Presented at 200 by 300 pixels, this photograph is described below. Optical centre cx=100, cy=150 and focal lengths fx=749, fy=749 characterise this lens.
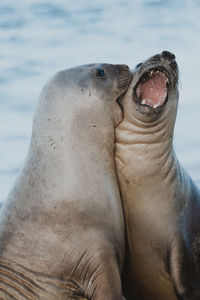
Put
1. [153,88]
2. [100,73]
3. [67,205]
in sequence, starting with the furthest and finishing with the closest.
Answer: [153,88] < [100,73] < [67,205]

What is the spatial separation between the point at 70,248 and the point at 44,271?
239mm

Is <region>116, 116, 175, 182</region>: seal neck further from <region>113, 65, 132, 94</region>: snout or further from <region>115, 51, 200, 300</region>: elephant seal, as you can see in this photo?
<region>113, 65, 132, 94</region>: snout

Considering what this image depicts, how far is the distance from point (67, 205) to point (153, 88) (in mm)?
1375

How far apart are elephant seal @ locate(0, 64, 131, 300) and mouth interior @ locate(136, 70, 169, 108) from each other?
1.00 feet

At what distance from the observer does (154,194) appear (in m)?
6.01

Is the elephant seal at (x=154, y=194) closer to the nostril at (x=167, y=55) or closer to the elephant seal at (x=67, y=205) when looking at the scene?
the nostril at (x=167, y=55)

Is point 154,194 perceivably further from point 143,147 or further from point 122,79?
point 122,79

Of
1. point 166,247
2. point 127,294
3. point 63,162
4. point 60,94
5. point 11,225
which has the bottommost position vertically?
point 127,294

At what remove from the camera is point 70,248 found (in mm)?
5211

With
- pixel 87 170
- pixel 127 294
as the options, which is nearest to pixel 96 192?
pixel 87 170

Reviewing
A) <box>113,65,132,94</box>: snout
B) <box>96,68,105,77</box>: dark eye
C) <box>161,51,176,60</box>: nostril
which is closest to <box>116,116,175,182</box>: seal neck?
<box>113,65,132,94</box>: snout

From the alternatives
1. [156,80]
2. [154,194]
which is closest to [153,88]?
[156,80]

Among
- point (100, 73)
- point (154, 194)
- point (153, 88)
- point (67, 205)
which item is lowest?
point (154, 194)

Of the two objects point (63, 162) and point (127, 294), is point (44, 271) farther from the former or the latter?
point (127, 294)
